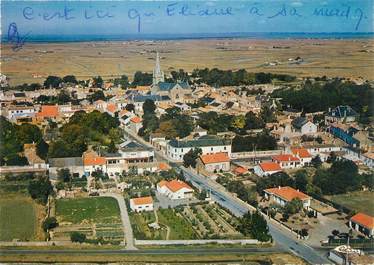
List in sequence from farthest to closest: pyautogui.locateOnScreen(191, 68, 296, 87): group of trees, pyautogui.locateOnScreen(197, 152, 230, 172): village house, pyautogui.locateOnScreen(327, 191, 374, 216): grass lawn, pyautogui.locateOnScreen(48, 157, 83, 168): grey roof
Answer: pyautogui.locateOnScreen(191, 68, 296, 87): group of trees
pyautogui.locateOnScreen(197, 152, 230, 172): village house
pyautogui.locateOnScreen(48, 157, 83, 168): grey roof
pyautogui.locateOnScreen(327, 191, 374, 216): grass lawn

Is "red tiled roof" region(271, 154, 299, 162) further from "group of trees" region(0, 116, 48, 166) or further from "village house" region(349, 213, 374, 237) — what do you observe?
"group of trees" region(0, 116, 48, 166)

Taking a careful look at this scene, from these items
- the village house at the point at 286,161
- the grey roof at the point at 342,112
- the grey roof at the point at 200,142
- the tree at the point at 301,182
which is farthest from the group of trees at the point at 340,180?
the grey roof at the point at 342,112

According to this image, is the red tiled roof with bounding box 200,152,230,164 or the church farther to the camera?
the church

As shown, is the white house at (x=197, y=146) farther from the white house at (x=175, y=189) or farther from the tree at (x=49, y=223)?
the tree at (x=49, y=223)

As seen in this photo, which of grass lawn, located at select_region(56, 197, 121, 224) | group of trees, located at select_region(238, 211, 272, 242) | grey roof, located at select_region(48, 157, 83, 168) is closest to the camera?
group of trees, located at select_region(238, 211, 272, 242)

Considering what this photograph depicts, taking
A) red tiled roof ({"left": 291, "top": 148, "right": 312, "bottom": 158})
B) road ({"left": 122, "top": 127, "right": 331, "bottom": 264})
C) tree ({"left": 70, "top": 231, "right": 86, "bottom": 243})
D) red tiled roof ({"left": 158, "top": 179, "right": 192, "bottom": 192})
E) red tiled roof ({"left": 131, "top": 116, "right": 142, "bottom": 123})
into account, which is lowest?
road ({"left": 122, "top": 127, "right": 331, "bottom": 264})

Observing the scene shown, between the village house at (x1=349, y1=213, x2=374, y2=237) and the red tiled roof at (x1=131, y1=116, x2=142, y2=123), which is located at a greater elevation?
the red tiled roof at (x1=131, y1=116, x2=142, y2=123)

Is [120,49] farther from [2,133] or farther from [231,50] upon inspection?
[2,133]

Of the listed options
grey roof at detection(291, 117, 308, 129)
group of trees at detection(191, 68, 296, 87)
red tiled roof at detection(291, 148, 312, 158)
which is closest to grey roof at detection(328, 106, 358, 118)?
grey roof at detection(291, 117, 308, 129)
